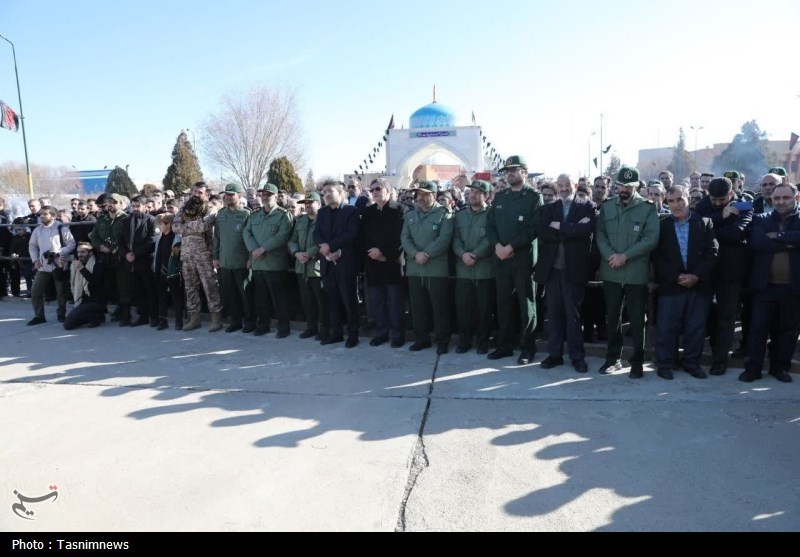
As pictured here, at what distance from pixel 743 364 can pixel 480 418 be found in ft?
9.96

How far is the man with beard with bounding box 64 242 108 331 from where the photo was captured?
8.69m

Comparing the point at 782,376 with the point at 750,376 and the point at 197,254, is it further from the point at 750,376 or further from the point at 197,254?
the point at 197,254

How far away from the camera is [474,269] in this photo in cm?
664

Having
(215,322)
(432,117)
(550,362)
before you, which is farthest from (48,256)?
(432,117)

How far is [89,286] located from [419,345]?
537cm

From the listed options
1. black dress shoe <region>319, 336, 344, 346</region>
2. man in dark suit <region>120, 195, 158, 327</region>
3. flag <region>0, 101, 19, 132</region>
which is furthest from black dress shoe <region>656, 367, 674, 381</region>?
flag <region>0, 101, 19, 132</region>

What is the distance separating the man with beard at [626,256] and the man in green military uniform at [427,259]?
177cm

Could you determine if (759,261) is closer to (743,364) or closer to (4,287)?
(743,364)

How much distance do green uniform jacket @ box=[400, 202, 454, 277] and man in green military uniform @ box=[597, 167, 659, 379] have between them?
1.72m

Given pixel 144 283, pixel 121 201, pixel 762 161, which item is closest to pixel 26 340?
pixel 144 283

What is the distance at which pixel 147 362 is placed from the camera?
662 cm

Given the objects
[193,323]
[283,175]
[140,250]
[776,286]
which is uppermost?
[283,175]

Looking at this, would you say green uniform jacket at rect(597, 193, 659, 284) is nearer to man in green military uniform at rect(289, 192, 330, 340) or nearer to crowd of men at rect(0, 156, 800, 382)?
crowd of men at rect(0, 156, 800, 382)
